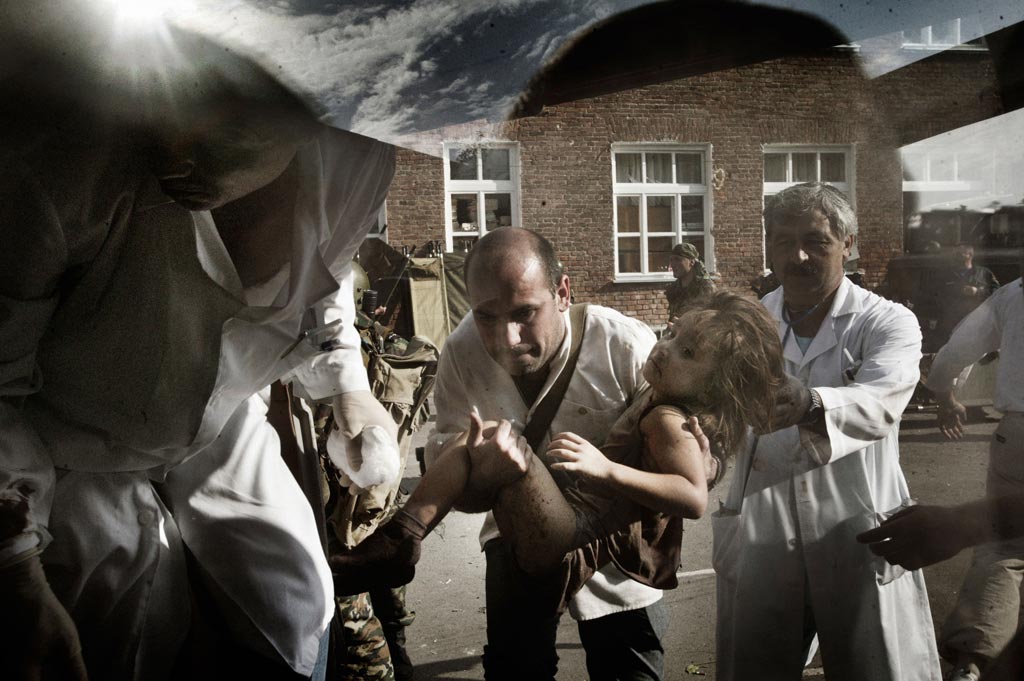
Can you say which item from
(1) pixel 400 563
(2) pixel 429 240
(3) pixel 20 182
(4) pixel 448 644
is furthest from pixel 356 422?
(3) pixel 20 182

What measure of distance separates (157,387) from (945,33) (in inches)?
71.1

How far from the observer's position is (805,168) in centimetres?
174

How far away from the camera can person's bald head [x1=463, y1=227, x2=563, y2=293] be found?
1616 millimetres

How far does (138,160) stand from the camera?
151 cm

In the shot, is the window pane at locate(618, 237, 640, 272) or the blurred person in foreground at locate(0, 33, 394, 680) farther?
the window pane at locate(618, 237, 640, 272)

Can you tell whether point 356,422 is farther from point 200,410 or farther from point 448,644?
point 448,644

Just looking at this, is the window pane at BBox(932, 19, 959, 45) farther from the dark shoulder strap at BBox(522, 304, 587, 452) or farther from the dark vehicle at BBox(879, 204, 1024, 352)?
the dark shoulder strap at BBox(522, 304, 587, 452)

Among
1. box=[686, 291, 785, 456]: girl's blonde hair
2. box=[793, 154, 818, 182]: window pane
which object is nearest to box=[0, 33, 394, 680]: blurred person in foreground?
box=[686, 291, 785, 456]: girl's blonde hair

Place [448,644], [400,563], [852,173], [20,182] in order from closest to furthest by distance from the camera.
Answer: [20,182] < [400,563] < [852,173] < [448,644]

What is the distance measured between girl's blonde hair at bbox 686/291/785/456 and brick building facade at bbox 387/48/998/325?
0.20 feet

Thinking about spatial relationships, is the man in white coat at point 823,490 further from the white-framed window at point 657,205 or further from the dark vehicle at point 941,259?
the white-framed window at point 657,205

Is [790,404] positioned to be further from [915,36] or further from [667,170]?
[915,36]

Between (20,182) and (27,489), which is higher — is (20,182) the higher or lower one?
the higher one

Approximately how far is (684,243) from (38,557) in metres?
1.40
